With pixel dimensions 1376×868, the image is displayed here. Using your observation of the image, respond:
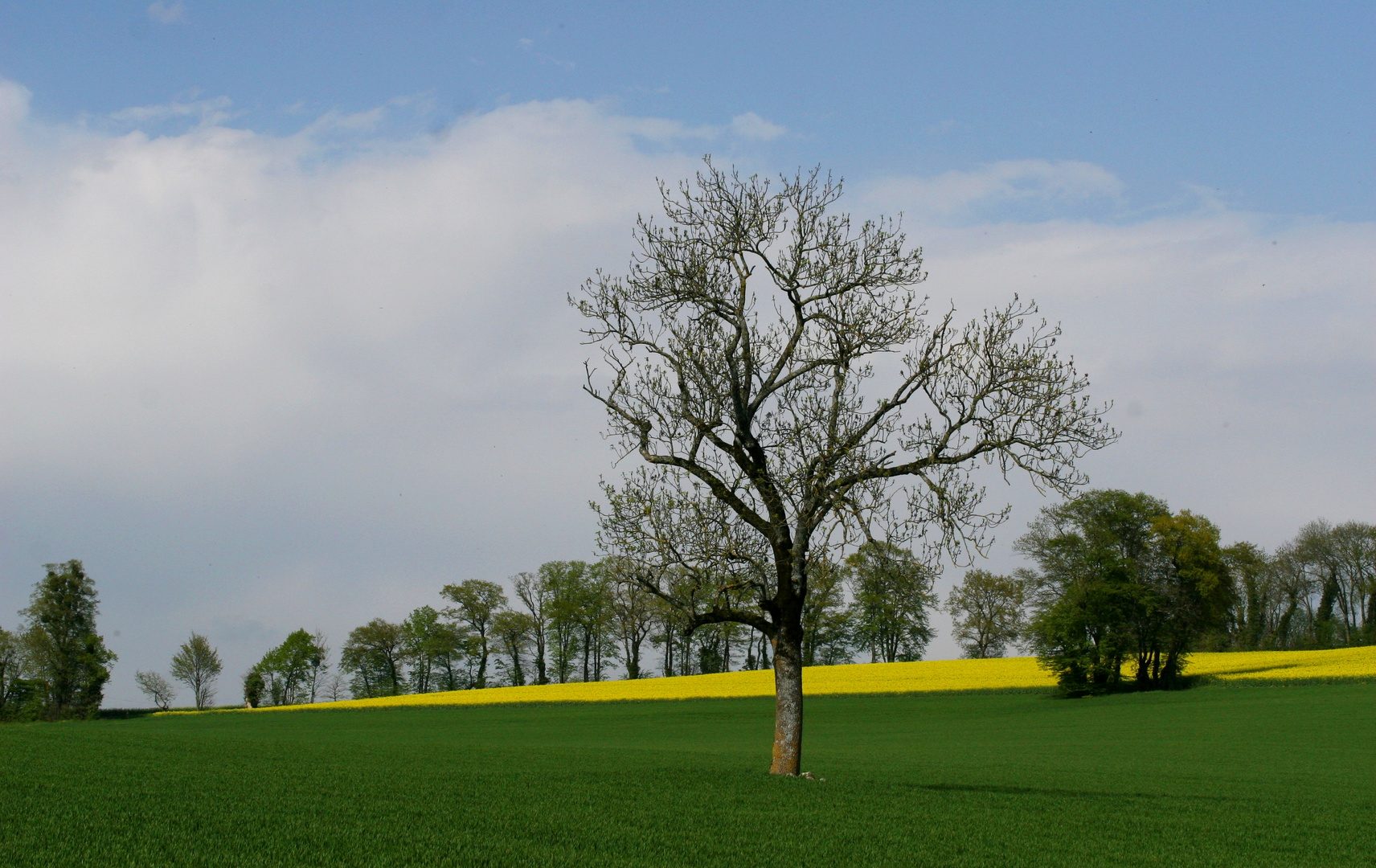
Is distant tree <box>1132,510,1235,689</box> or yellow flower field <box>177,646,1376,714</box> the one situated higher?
distant tree <box>1132,510,1235,689</box>

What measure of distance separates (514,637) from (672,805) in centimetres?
9040

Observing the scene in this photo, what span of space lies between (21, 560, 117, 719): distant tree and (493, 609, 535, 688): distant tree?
34978 millimetres

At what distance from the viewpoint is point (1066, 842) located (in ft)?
39.7

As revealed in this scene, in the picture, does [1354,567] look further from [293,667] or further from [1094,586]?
[293,667]

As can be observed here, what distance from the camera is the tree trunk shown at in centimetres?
1692

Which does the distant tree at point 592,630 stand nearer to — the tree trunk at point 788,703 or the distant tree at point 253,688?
the distant tree at point 253,688

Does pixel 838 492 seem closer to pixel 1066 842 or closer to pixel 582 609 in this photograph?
pixel 1066 842

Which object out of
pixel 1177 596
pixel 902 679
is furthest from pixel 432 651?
pixel 1177 596

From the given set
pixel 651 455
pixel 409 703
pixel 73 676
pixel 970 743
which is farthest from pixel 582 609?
pixel 651 455

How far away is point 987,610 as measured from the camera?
99.7m

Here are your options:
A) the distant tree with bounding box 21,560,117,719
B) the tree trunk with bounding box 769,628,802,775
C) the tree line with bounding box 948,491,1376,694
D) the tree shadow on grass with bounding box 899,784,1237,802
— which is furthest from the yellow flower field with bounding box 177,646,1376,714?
the tree trunk with bounding box 769,628,802,775

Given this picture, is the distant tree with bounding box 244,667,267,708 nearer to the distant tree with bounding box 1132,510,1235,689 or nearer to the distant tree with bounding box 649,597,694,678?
the distant tree with bounding box 649,597,694,678

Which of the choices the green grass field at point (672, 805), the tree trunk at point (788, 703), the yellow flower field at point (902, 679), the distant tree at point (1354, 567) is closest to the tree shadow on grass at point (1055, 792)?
the green grass field at point (672, 805)

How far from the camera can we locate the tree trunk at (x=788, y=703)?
16.9 metres
